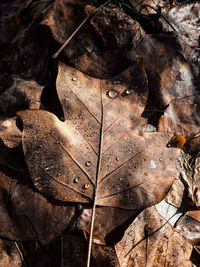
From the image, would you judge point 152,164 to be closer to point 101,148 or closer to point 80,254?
point 101,148

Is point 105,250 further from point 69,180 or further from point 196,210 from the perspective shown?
point 196,210

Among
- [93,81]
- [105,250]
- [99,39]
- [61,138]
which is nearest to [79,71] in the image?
[93,81]

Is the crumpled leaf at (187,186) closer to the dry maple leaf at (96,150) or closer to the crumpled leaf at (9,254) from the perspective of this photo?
the dry maple leaf at (96,150)

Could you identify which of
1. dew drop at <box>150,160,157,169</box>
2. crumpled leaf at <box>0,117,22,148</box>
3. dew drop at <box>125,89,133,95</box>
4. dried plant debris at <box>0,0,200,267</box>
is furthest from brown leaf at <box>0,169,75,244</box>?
dew drop at <box>125,89,133,95</box>

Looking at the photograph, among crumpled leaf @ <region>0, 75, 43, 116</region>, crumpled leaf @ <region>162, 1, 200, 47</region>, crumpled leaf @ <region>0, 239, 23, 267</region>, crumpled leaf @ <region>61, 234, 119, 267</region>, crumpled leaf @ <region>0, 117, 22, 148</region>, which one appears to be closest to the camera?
crumpled leaf @ <region>61, 234, 119, 267</region>

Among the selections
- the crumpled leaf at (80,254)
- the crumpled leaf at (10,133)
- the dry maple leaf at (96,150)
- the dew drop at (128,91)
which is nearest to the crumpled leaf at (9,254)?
the crumpled leaf at (80,254)

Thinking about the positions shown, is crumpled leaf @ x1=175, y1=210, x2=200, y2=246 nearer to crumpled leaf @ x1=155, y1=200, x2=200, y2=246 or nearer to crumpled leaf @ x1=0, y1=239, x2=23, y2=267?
crumpled leaf @ x1=155, y1=200, x2=200, y2=246
